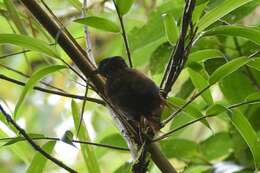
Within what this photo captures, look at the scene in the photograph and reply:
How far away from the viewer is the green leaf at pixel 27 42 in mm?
761

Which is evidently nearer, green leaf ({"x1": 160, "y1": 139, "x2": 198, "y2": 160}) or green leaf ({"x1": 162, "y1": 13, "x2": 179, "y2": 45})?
green leaf ({"x1": 162, "y1": 13, "x2": 179, "y2": 45})

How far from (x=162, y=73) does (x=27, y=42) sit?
16.5 inches

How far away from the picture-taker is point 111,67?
2.51 ft

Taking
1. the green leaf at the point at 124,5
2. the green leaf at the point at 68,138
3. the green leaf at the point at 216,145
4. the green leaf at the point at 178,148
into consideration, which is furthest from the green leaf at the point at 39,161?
the green leaf at the point at 216,145

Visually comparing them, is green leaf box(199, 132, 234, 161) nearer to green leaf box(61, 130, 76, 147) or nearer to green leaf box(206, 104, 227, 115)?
green leaf box(206, 104, 227, 115)

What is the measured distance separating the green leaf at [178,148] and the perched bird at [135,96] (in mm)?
507

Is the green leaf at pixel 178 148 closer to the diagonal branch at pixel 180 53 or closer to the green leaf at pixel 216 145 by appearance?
the green leaf at pixel 216 145

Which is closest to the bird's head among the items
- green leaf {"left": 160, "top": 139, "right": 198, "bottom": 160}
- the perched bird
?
the perched bird

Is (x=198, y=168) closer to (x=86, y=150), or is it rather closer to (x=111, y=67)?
(x=86, y=150)

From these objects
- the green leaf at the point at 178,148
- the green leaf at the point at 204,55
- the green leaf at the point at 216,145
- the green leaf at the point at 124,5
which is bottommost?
the green leaf at the point at 216,145

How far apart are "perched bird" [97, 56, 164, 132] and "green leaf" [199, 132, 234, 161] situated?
23.3 inches

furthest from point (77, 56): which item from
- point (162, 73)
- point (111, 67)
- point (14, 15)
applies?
point (162, 73)

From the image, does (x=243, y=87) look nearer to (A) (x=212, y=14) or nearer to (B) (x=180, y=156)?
(B) (x=180, y=156)

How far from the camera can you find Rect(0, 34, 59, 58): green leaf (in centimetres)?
76
